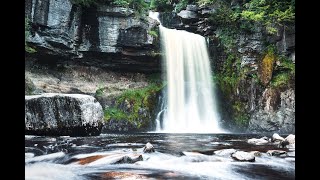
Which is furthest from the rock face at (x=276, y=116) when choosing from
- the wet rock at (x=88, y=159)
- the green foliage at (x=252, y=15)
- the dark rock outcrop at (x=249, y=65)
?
the wet rock at (x=88, y=159)

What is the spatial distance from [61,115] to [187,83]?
22.6ft

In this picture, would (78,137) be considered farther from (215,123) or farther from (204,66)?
(204,66)

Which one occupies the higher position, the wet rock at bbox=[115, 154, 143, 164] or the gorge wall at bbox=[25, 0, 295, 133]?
the gorge wall at bbox=[25, 0, 295, 133]

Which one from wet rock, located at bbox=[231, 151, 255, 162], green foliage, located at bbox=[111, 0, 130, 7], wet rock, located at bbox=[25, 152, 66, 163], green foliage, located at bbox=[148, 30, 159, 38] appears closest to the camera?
wet rock, located at bbox=[25, 152, 66, 163]

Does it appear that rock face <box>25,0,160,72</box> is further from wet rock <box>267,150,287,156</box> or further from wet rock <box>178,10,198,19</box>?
wet rock <box>267,150,287,156</box>

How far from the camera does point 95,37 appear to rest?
13352mm

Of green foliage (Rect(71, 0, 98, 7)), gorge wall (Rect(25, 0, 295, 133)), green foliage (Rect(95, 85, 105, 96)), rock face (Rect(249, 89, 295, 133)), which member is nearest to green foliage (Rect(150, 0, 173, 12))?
gorge wall (Rect(25, 0, 295, 133))

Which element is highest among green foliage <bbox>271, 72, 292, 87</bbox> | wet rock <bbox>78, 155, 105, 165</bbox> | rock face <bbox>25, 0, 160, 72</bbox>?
rock face <bbox>25, 0, 160, 72</bbox>

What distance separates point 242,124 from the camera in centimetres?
1309

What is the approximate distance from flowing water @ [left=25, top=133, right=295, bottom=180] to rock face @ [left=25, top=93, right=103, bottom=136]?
1.76ft

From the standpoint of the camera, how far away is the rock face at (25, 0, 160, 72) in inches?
482
